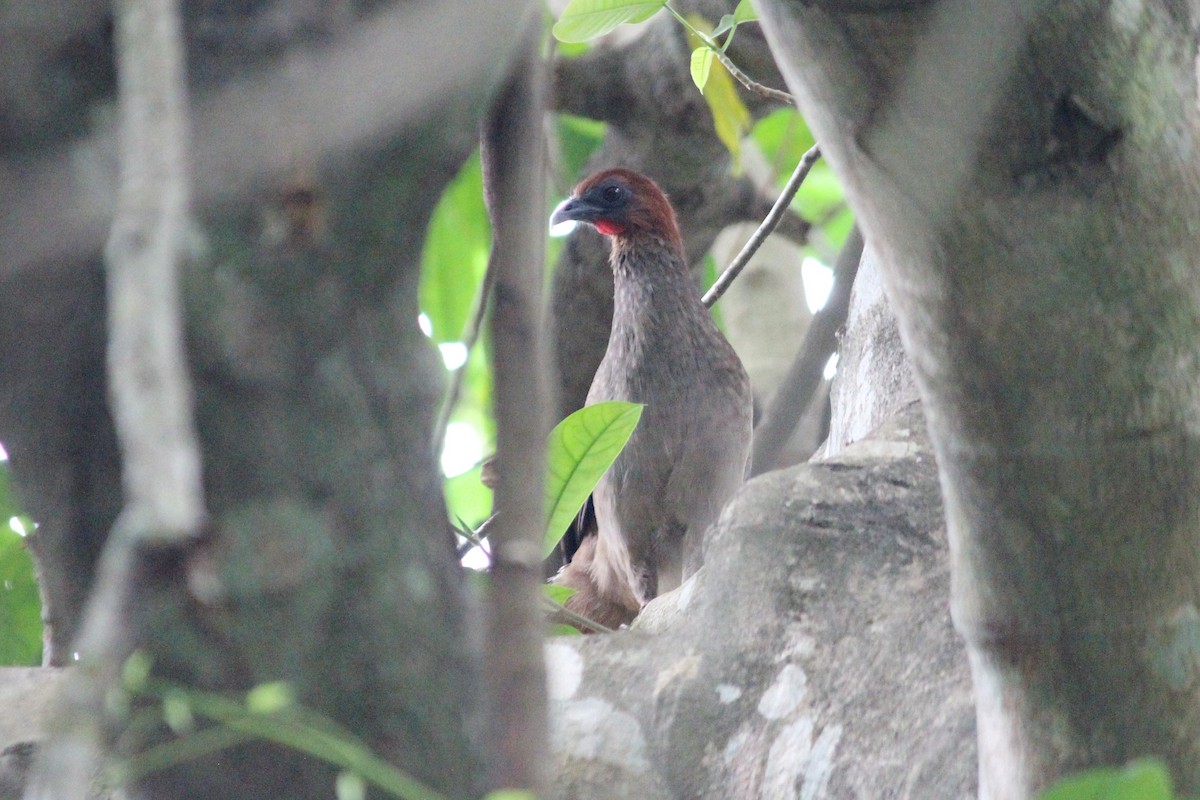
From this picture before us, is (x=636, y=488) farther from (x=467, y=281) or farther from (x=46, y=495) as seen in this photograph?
(x=46, y=495)

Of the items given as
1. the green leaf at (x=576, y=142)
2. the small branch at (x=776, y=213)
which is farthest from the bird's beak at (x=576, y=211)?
the small branch at (x=776, y=213)

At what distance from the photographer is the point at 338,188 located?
0.88m

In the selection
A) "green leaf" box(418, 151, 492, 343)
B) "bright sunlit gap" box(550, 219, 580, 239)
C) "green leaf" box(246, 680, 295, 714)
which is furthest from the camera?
"bright sunlit gap" box(550, 219, 580, 239)

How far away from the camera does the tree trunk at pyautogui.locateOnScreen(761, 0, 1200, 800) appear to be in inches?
39.8

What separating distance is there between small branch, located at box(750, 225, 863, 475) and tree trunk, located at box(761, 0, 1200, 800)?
3.34 meters

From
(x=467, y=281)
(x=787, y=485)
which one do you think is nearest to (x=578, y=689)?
(x=787, y=485)

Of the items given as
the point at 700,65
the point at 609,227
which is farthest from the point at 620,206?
the point at 700,65

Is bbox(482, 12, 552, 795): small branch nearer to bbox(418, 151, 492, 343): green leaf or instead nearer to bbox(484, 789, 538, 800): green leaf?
bbox(484, 789, 538, 800): green leaf

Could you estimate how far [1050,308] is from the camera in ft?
Result: 3.55

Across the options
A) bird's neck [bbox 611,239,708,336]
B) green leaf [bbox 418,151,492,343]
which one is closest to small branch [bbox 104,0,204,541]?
green leaf [bbox 418,151,492,343]

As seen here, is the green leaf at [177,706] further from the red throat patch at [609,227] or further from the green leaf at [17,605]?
the red throat patch at [609,227]

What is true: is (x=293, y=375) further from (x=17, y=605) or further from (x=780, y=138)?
(x=780, y=138)

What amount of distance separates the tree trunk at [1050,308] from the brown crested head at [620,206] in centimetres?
350

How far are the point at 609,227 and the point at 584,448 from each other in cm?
234
